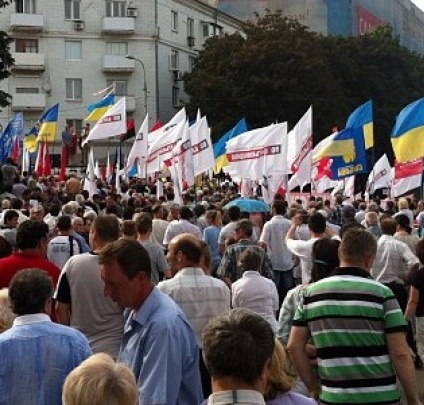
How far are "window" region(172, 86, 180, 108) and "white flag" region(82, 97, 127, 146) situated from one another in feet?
132

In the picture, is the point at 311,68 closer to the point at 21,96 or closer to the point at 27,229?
the point at 21,96

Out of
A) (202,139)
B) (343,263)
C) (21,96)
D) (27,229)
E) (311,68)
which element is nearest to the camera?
(343,263)

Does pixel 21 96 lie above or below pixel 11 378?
above

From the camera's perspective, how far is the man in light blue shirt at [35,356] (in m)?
4.55

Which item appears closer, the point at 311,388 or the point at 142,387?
the point at 142,387

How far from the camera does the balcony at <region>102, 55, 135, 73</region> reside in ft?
211

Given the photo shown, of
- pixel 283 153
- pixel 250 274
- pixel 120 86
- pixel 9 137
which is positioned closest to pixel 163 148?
pixel 283 153

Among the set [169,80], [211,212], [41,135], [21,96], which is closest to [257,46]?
[169,80]

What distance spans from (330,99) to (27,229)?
52.5 metres

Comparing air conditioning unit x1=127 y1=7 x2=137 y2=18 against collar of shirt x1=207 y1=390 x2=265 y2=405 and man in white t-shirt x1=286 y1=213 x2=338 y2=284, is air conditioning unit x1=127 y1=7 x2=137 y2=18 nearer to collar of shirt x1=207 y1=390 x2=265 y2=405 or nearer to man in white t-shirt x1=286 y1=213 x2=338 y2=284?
man in white t-shirt x1=286 y1=213 x2=338 y2=284

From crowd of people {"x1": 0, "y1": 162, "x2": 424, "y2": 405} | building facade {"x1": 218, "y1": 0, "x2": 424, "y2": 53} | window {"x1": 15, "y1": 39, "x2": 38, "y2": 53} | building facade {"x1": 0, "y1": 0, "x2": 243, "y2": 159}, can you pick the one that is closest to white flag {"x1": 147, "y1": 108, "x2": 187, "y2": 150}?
crowd of people {"x1": 0, "y1": 162, "x2": 424, "y2": 405}

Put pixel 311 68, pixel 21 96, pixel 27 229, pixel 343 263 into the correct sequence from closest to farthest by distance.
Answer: pixel 343 263, pixel 27 229, pixel 311 68, pixel 21 96

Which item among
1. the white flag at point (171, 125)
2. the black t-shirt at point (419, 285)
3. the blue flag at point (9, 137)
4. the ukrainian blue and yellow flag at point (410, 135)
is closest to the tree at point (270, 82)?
the blue flag at point (9, 137)

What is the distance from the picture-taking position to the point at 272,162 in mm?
20812
